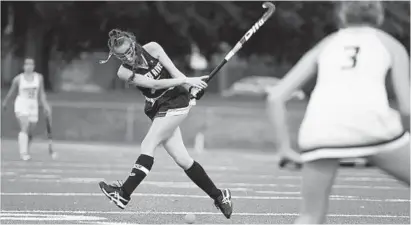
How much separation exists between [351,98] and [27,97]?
12235 millimetres

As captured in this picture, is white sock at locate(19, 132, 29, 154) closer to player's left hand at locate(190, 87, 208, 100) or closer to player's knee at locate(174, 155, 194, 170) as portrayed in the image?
player's left hand at locate(190, 87, 208, 100)

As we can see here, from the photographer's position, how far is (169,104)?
357 inches

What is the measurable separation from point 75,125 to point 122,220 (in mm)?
15811

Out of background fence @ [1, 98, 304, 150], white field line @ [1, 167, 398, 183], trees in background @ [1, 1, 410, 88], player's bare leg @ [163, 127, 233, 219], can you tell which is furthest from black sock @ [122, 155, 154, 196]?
trees in background @ [1, 1, 410, 88]

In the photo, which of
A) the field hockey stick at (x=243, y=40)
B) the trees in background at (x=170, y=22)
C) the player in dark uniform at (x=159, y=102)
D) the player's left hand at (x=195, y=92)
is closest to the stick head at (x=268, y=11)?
the field hockey stick at (x=243, y=40)

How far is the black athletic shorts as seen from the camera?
29.6ft

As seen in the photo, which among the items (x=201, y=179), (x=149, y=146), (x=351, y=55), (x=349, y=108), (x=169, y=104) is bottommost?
(x=201, y=179)

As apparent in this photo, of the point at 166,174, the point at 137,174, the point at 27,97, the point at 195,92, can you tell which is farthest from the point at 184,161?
the point at 27,97

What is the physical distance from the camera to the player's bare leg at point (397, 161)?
5.31 m

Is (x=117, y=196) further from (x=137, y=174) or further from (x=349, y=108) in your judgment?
(x=349, y=108)

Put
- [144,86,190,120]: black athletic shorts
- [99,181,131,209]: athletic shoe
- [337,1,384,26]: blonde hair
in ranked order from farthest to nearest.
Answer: [144,86,190,120]: black athletic shorts → [99,181,131,209]: athletic shoe → [337,1,384,26]: blonde hair

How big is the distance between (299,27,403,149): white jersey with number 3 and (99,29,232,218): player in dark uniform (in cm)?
358

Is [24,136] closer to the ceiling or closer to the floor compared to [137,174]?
closer to the floor

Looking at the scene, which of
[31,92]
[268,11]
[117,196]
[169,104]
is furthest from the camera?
[31,92]
